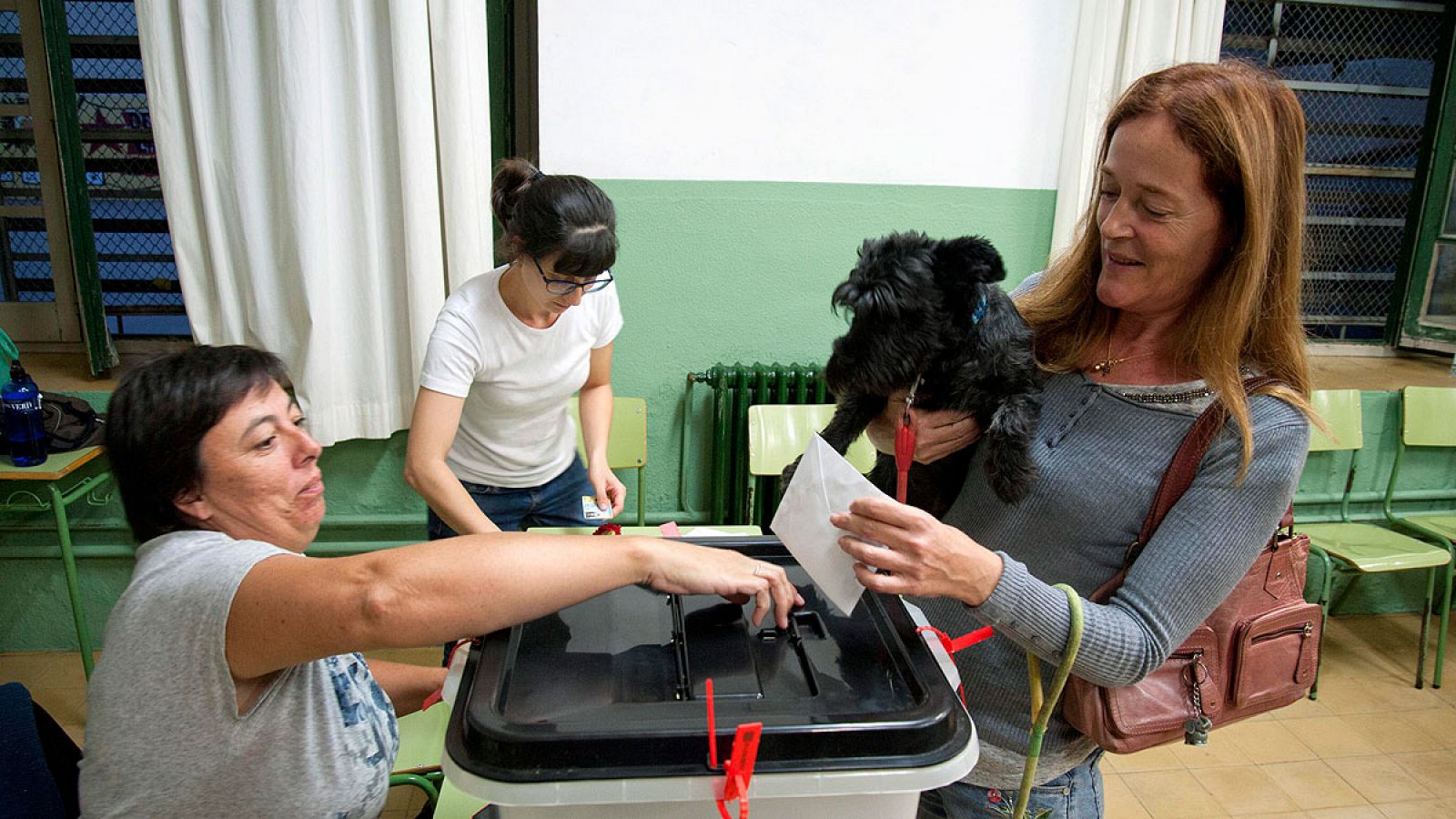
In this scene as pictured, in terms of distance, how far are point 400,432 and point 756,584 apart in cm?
219

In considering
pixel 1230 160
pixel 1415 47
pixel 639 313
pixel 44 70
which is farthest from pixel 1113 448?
pixel 1415 47

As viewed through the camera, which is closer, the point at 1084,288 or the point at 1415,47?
the point at 1084,288

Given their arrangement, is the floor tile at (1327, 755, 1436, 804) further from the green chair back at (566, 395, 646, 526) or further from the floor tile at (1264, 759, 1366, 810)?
the green chair back at (566, 395, 646, 526)

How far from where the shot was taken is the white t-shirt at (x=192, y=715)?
852 millimetres

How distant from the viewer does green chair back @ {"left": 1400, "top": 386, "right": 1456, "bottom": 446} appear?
316cm

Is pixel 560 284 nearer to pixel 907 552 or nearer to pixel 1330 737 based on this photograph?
→ pixel 907 552

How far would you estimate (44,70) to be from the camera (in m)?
2.66

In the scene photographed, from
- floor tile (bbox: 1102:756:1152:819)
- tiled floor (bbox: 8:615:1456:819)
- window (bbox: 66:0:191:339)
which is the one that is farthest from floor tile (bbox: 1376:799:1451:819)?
window (bbox: 66:0:191:339)

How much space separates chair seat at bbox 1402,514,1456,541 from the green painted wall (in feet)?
5.67

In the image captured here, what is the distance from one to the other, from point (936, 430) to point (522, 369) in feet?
3.23

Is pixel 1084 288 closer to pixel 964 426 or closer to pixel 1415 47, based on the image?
pixel 964 426

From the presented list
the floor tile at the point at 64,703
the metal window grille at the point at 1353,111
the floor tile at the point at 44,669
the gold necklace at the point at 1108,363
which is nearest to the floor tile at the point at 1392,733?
the metal window grille at the point at 1353,111

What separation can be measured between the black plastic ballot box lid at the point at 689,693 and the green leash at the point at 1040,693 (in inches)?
6.5

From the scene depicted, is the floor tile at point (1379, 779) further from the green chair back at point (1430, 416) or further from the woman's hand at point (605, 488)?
the woman's hand at point (605, 488)
